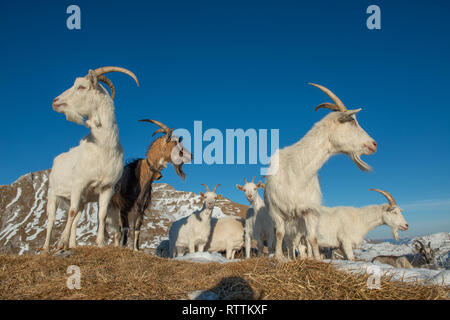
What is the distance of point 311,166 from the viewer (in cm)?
564

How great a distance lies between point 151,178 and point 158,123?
1688 millimetres

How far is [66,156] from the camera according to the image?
22.4 feet

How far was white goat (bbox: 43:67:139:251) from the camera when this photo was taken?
577 centimetres

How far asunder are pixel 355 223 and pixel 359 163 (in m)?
Result: 5.94

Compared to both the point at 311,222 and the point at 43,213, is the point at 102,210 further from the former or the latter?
the point at 43,213

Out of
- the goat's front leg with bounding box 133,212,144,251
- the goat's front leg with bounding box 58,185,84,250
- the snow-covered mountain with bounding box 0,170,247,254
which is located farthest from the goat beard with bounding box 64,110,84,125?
the snow-covered mountain with bounding box 0,170,247,254

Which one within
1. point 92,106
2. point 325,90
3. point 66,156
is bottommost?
point 66,156

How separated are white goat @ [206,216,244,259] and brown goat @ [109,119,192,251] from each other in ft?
14.6

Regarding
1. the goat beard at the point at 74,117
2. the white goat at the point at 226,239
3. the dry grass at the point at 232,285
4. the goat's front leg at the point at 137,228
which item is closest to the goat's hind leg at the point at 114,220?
the goat's front leg at the point at 137,228

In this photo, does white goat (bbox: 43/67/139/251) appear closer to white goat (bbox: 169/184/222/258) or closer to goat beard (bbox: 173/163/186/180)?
goat beard (bbox: 173/163/186/180)
